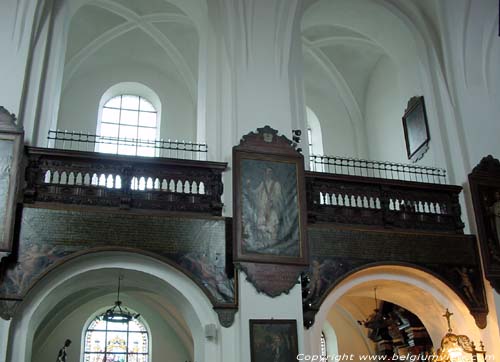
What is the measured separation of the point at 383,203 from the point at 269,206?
220cm

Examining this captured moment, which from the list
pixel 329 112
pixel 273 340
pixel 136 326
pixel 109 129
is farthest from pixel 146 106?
pixel 273 340

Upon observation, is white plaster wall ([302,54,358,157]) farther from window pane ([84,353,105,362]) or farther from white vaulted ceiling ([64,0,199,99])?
window pane ([84,353,105,362])

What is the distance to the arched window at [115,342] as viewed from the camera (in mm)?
13688

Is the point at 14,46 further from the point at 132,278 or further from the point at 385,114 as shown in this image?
the point at 385,114

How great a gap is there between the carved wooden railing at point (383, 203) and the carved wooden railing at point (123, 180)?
1694 millimetres

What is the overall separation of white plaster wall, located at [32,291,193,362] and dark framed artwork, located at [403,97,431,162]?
6.21 meters

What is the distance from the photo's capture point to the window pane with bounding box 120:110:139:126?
48.0 feet

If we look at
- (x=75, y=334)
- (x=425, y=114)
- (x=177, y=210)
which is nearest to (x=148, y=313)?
(x=75, y=334)

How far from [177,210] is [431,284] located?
4.43 metres

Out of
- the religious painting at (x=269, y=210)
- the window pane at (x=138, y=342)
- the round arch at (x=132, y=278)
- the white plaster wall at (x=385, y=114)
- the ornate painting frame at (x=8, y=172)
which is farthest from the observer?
the white plaster wall at (x=385, y=114)

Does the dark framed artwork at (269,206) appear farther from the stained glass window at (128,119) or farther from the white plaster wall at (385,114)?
the stained glass window at (128,119)

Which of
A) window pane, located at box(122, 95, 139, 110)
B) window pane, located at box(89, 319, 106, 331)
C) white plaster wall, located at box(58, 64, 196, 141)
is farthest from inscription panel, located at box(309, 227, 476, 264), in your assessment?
window pane, located at box(122, 95, 139, 110)

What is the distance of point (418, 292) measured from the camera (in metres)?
11.1

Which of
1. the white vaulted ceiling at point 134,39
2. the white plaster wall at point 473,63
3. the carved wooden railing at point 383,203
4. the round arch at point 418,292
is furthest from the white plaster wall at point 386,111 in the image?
the white vaulted ceiling at point 134,39
